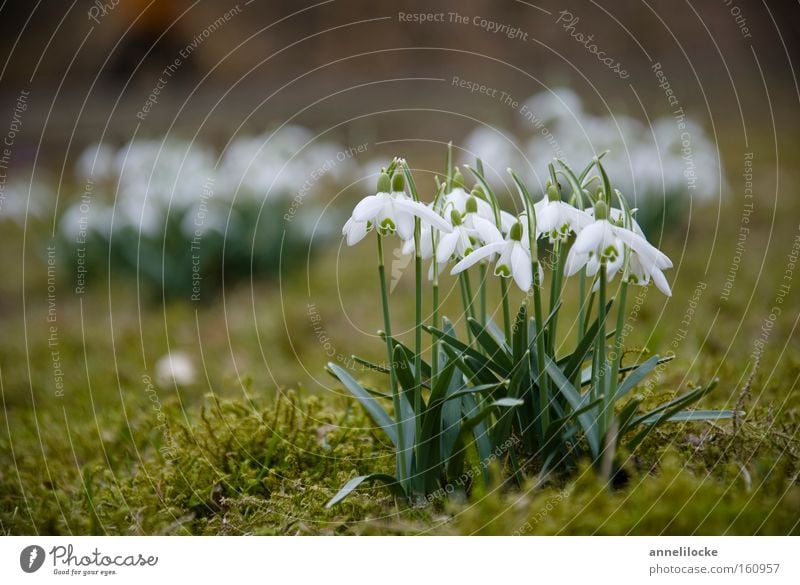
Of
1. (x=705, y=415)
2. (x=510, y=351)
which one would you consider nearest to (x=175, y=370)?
(x=510, y=351)

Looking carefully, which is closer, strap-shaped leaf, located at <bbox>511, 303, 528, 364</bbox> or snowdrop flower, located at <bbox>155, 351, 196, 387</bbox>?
strap-shaped leaf, located at <bbox>511, 303, 528, 364</bbox>

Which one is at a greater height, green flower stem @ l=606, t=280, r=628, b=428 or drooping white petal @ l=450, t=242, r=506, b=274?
drooping white petal @ l=450, t=242, r=506, b=274

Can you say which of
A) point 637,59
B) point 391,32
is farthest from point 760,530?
point 637,59

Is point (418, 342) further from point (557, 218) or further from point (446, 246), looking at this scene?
point (557, 218)

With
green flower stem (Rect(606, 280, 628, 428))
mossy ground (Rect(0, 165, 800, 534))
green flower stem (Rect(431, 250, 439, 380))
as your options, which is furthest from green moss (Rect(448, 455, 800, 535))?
green flower stem (Rect(431, 250, 439, 380))

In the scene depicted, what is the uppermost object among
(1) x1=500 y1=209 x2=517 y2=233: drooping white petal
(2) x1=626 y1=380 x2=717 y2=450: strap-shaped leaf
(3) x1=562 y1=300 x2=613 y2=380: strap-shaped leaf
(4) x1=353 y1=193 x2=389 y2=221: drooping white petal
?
(4) x1=353 y1=193 x2=389 y2=221: drooping white petal

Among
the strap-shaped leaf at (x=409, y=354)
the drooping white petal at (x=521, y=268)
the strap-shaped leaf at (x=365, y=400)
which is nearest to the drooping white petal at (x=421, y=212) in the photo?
the drooping white petal at (x=521, y=268)

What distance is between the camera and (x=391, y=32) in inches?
165

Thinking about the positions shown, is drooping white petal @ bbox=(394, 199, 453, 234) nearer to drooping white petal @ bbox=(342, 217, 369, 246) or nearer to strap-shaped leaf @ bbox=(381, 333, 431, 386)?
drooping white petal @ bbox=(342, 217, 369, 246)

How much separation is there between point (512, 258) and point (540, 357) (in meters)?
0.17

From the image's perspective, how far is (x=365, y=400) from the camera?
Answer: 1260 millimetres
